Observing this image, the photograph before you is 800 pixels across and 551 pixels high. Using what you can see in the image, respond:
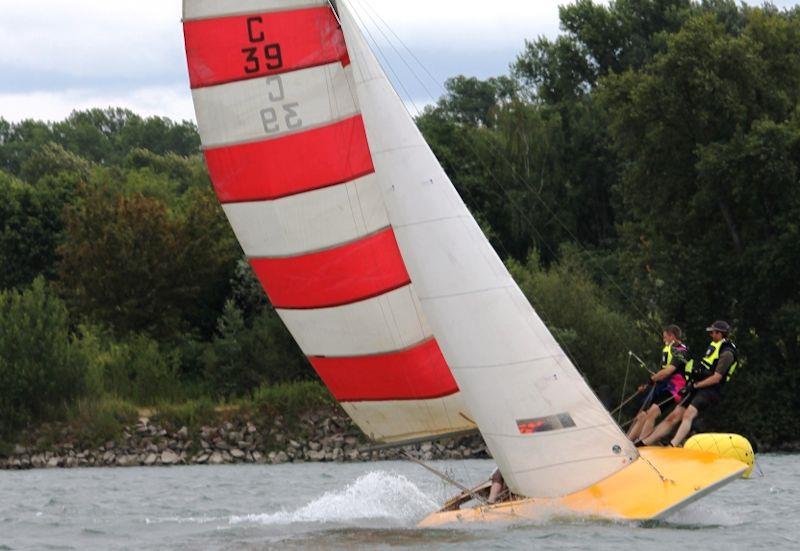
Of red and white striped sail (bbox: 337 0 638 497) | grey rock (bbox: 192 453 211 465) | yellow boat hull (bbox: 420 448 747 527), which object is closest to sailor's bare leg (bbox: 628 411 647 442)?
yellow boat hull (bbox: 420 448 747 527)

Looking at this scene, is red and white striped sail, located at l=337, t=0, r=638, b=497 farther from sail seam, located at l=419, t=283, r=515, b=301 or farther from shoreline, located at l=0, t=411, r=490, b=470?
shoreline, located at l=0, t=411, r=490, b=470

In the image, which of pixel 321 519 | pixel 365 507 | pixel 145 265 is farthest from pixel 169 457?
pixel 321 519

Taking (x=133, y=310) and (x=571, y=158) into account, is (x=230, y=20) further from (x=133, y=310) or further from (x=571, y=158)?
(x=571, y=158)

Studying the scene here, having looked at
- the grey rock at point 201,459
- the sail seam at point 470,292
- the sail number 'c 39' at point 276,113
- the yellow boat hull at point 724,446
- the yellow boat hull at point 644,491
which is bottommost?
the grey rock at point 201,459

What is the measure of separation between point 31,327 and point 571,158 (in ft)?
69.0

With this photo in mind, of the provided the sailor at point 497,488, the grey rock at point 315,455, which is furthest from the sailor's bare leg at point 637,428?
the grey rock at point 315,455

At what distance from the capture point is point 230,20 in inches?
648

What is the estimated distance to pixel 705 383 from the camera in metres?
17.5

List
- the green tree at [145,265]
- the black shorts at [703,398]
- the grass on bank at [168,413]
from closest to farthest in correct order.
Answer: the black shorts at [703,398] → the grass on bank at [168,413] → the green tree at [145,265]

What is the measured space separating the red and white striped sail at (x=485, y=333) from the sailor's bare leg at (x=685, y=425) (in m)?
1.02

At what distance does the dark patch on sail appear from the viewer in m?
16.1

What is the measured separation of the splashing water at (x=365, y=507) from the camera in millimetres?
19234

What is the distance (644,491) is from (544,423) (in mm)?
1126

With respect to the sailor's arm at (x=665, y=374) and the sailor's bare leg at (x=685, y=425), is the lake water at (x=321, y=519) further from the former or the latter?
the sailor's arm at (x=665, y=374)
